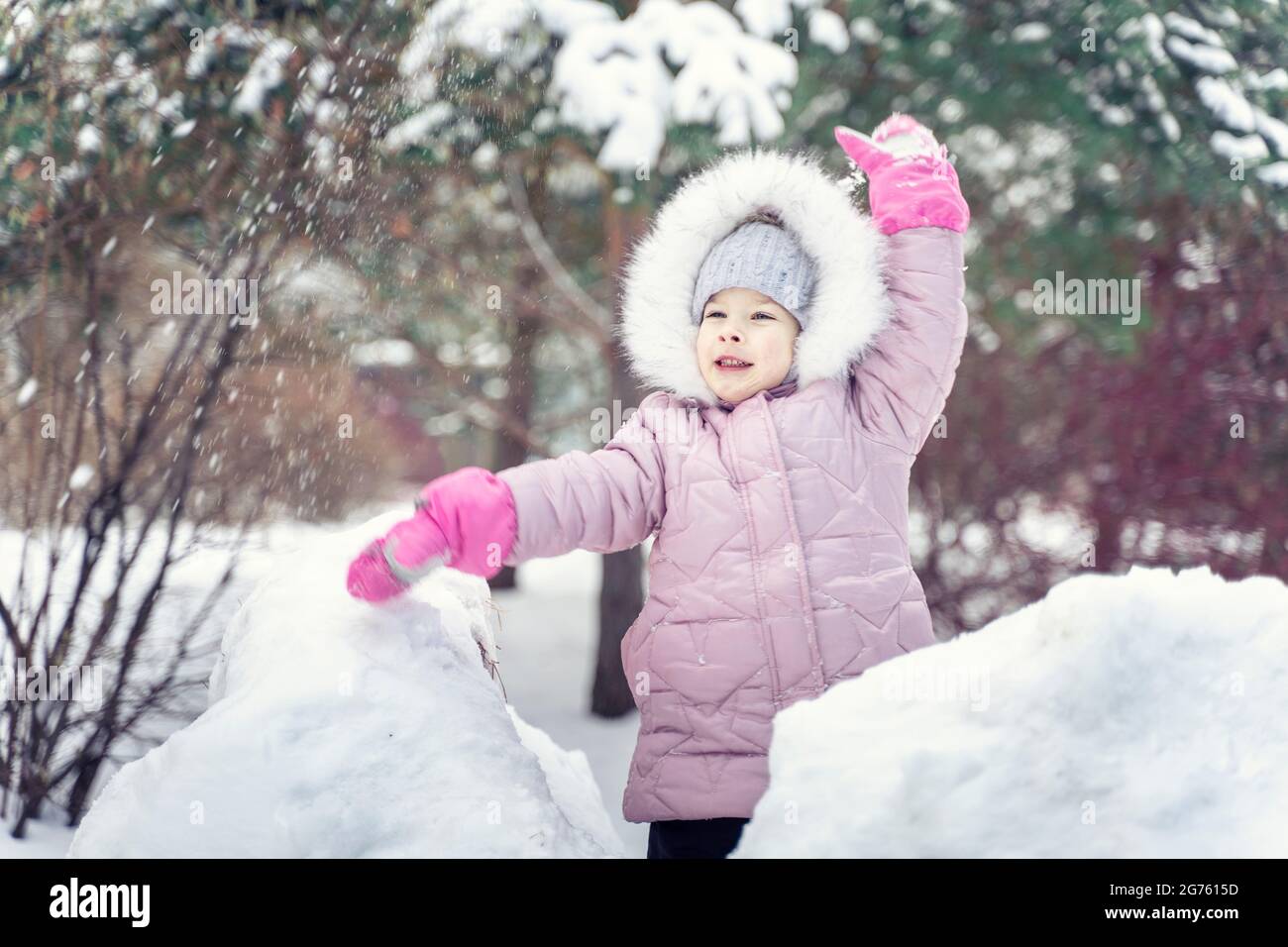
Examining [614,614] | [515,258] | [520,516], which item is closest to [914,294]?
[520,516]

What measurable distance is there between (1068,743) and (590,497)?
944mm

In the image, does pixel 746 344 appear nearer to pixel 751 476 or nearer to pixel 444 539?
pixel 751 476

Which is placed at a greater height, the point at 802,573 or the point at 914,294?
the point at 914,294

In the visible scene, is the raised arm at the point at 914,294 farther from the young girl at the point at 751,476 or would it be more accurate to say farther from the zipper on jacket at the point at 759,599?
the zipper on jacket at the point at 759,599

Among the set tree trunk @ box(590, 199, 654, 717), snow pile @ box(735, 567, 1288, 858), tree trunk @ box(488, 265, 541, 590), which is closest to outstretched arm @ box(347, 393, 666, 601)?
snow pile @ box(735, 567, 1288, 858)

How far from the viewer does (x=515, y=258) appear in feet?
20.5

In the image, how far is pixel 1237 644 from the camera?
1528 mm

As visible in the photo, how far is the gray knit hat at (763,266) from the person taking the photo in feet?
7.03

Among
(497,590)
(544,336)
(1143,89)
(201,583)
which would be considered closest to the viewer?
(201,583)

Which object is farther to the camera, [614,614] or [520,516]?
[614,614]

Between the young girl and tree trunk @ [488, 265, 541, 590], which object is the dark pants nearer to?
the young girl
